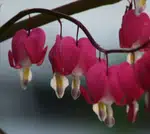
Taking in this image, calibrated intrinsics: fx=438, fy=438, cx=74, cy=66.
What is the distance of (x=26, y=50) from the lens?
2.48 ft

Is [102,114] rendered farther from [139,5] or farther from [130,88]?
[139,5]

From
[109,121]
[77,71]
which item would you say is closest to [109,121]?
[109,121]

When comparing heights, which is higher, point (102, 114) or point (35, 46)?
point (35, 46)

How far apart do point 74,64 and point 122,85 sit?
0.09m

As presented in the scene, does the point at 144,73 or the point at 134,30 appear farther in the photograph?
the point at 134,30

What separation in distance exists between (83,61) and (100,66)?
1.8 inches

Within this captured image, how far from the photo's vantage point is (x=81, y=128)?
5.99ft

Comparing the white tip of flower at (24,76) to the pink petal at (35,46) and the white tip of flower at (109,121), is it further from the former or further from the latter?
the white tip of flower at (109,121)

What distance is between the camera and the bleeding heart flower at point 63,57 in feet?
2.36

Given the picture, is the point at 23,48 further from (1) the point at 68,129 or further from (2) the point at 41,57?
(1) the point at 68,129

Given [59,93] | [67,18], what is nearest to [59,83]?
[59,93]

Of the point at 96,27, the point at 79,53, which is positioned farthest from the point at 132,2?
the point at 96,27

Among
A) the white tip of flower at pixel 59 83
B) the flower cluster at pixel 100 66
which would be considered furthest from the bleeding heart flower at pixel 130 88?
the white tip of flower at pixel 59 83

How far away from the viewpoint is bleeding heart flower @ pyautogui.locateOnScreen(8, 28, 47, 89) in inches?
29.7
